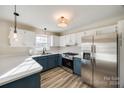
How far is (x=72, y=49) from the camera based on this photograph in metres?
4.47

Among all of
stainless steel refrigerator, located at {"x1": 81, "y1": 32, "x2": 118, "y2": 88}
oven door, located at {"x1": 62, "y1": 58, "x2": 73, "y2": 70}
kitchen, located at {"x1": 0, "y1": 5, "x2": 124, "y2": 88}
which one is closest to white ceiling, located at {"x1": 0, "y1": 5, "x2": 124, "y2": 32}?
kitchen, located at {"x1": 0, "y1": 5, "x2": 124, "y2": 88}

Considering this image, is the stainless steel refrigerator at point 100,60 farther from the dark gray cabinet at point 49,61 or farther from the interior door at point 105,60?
the dark gray cabinet at point 49,61

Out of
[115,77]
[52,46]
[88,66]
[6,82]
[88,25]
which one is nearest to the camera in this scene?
[6,82]

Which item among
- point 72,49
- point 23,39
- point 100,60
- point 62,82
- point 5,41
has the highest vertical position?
point 23,39

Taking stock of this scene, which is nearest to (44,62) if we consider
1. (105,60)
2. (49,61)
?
(49,61)

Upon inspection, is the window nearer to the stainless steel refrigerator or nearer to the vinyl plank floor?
the vinyl plank floor

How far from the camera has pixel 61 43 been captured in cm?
483

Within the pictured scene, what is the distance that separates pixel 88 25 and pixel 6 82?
11.1 ft

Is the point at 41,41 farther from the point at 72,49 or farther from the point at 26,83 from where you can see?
the point at 26,83

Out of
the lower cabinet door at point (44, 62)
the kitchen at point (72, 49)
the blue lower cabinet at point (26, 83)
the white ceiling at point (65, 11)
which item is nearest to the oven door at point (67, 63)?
the kitchen at point (72, 49)

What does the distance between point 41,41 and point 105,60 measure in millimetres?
3294

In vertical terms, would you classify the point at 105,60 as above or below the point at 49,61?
above
